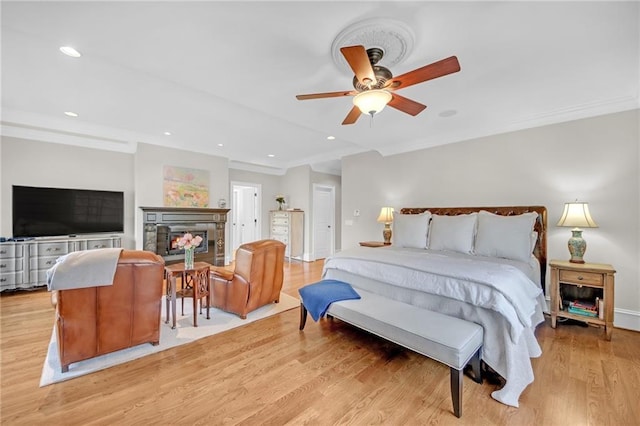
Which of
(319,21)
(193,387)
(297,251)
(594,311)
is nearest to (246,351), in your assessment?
(193,387)

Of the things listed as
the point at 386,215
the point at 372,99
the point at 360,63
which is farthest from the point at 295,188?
→ the point at 360,63

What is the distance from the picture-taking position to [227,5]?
63.2 inches

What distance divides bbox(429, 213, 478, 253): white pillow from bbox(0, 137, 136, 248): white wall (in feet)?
17.3

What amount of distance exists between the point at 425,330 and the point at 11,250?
17.8ft

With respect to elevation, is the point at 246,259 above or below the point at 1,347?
above

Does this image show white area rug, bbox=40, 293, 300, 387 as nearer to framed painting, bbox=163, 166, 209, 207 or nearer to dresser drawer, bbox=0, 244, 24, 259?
dresser drawer, bbox=0, 244, 24, 259

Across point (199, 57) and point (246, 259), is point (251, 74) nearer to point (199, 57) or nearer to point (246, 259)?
point (199, 57)

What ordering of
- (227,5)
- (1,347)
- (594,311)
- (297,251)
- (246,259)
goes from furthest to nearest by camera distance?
1. (297,251)
2. (246,259)
3. (594,311)
4. (1,347)
5. (227,5)

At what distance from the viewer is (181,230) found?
5273 millimetres

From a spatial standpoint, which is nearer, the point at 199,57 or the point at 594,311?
the point at 199,57

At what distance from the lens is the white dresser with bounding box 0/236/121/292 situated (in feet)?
12.0

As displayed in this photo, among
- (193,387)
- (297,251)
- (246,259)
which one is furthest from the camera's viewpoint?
(297,251)

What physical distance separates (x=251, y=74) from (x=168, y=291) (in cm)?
241

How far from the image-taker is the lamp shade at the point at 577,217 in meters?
2.81
